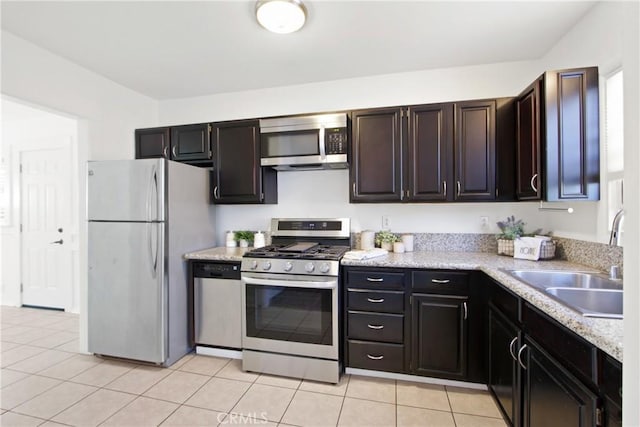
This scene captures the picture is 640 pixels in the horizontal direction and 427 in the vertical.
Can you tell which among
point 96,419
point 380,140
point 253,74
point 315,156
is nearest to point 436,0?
point 380,140

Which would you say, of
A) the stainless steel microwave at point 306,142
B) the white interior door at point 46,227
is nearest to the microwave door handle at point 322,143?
the stainless steel microwave at point 306,142

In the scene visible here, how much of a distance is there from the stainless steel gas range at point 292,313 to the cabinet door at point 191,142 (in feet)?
4.11

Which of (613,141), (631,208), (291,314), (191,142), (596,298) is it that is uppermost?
(191,142)

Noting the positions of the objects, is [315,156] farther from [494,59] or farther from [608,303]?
[608,303]

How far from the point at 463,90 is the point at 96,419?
3732mm

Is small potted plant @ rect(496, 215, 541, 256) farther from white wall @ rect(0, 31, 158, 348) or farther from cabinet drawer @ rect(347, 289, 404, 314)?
white wall @ rect(0, 31, 158, 348)

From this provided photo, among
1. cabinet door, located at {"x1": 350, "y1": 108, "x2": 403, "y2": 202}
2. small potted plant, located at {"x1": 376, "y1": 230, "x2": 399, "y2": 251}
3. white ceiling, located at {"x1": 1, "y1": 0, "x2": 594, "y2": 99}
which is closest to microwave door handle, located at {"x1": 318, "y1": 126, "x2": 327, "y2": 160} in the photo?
cabinet door, located at {"x1": 350, "y1": 108, "x2": 403, "y2": 202}

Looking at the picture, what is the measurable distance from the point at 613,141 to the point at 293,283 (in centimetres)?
222

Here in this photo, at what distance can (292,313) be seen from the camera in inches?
89.7

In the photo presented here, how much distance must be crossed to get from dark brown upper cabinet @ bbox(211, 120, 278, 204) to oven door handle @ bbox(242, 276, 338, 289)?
2.69ft

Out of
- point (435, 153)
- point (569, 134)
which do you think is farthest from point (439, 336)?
point (569, 134)

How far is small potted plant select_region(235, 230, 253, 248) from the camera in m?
3.04

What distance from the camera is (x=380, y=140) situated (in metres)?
2.48

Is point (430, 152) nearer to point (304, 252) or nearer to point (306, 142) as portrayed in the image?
point (306, 142)
